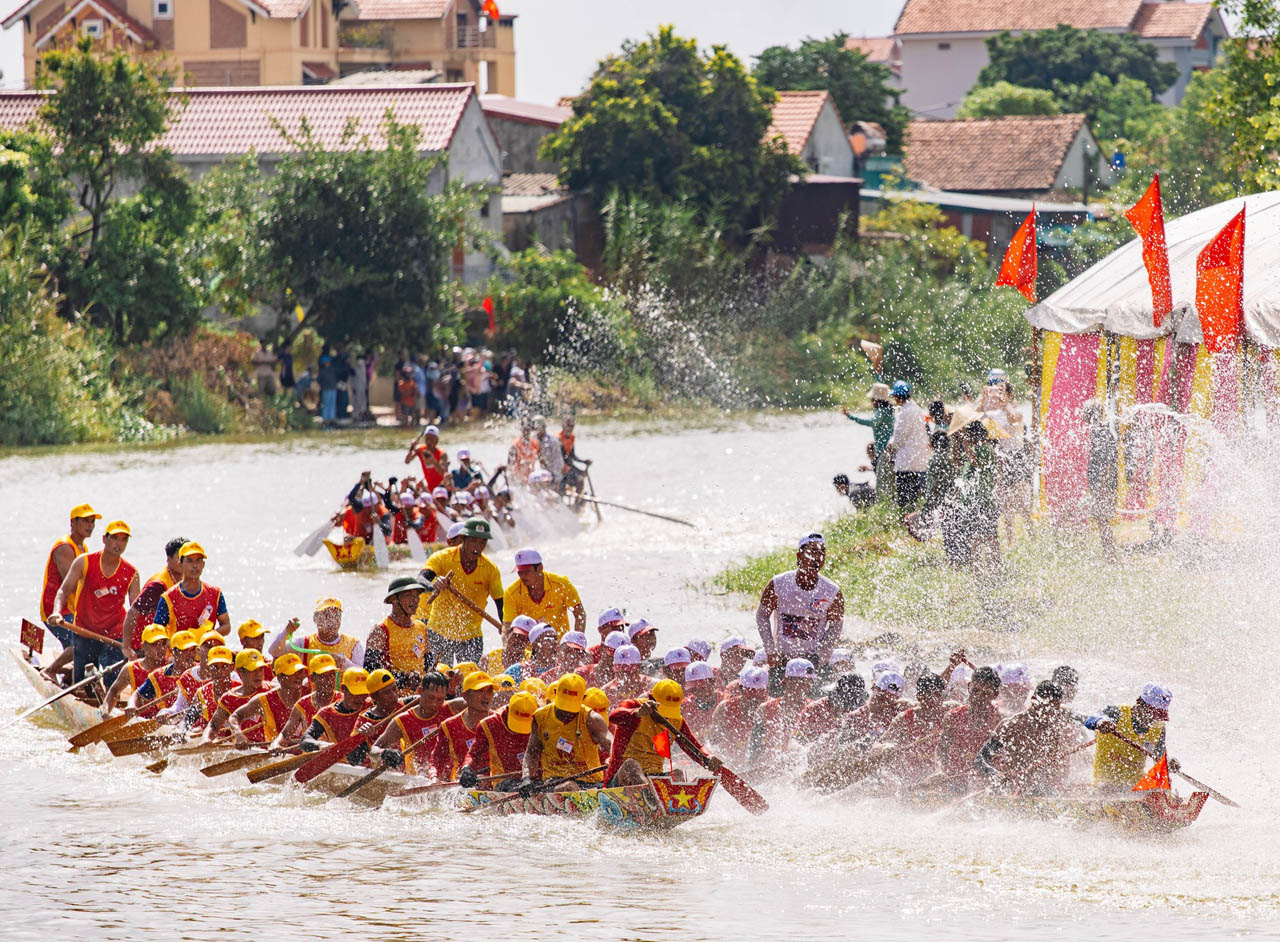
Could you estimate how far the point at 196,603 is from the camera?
14.6 metres

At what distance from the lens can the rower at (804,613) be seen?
13.9 m

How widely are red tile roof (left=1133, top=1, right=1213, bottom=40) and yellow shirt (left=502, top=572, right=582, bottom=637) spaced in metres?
89.3

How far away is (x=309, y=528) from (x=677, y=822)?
15.5m

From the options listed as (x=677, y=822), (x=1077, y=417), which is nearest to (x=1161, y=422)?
(x=1077, y=417)

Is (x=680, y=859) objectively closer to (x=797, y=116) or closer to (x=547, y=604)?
(x=547, y=604)

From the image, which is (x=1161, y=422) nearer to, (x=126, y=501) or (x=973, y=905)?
(x=973, y=905)

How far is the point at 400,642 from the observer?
13727 mm

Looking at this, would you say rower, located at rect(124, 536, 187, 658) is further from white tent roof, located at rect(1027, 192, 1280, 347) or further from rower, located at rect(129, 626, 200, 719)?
white tent roof, located at rect(1027, 192, 1280, 347)

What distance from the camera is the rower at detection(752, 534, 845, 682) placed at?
45.5 ft

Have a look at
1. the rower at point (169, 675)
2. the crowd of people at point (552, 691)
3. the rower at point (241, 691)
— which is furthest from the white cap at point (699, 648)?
the rower at point (169, 675)

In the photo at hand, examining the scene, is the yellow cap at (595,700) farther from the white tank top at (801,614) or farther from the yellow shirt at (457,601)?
the yellow shirt at (457,601)

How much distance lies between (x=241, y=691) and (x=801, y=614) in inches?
164

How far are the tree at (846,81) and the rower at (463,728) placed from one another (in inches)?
2063

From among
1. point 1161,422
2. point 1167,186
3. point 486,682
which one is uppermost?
point 1167,186
